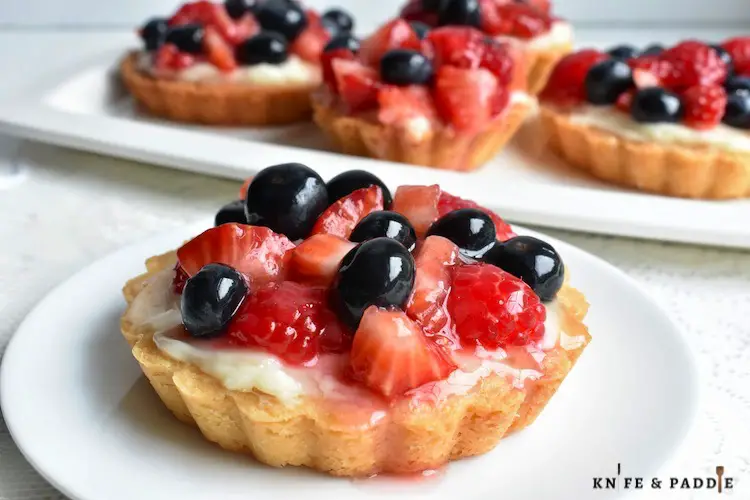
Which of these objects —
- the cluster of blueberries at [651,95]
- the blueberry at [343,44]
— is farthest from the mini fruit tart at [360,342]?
the blueberry at [343,44]

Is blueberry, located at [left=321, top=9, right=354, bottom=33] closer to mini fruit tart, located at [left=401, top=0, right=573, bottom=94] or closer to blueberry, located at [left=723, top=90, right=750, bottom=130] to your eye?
mini fruit tart, located at [left=401, top=0, right=573, bottom=94]

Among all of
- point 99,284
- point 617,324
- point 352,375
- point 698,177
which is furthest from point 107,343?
point 698,177

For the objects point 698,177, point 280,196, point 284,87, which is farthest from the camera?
point 284,87

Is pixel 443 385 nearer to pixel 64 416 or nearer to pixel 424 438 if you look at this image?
pixel 424 438

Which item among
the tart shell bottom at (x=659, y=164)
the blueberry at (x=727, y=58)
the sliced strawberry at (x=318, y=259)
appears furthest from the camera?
the blueberry at (x=727, y=58)

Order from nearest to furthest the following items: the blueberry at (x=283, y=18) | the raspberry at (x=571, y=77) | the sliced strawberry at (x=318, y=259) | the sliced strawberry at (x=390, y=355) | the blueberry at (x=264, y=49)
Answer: the sliced strawberry at (x=390, y=355), the sliced strawberry at (x=318, y=259), the raspberry at (x=571, y=77), the blueberry at (x=264, y=49), the blueberry at (x=283, y=18)

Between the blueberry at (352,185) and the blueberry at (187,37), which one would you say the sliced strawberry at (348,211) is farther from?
the blueberry at (187,37)
